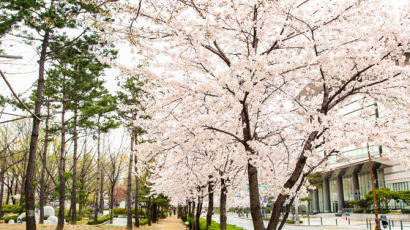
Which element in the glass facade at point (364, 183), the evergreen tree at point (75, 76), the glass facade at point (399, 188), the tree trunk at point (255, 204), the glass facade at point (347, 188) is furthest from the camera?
the glass facade at point (347, 188)

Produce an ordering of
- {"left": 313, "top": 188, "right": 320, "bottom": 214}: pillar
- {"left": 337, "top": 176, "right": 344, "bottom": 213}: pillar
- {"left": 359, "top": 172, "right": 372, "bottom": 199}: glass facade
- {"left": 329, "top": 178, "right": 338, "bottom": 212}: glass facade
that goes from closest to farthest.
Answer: {"left": 359, "top": 172, "right": 372, "bottom": 199}: glass facade
{"left": 337, "top": 176, "right": 344, "bottom": 213}: pillar
{"left": 329, "top": 178, "right": 338, "bottom": 212}: glass facade
{"left": 313, "top": 188, "right": 320, "bottom": 214}: pillar

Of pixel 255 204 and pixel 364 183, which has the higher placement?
pixel 255 204

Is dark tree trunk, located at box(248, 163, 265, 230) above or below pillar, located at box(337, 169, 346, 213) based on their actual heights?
above

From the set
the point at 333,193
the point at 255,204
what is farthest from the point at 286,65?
the point at 333,193

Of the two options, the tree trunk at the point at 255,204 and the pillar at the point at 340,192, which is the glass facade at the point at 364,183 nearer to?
the pillar at the point at 340,192

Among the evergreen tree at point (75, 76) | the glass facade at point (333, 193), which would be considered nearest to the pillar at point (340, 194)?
the glass facade at point (333, 193)

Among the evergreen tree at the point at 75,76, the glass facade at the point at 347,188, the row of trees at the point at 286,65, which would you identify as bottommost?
the glass facade at the point at 347,188

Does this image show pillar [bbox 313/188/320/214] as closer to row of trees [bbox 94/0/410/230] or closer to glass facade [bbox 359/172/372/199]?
glass facade [bbox 359/172/372/199]

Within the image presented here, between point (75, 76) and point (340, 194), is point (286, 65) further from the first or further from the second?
point (340, 194)

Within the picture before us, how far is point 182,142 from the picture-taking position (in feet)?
21.4

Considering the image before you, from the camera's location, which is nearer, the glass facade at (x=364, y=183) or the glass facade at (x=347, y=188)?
the glass facade at (x=364, y=183)

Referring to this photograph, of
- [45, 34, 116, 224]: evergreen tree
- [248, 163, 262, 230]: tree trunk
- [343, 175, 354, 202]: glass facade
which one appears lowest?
[343, 175, 354, 202]: glass facade

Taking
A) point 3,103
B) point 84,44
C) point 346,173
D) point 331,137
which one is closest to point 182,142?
point 331,137

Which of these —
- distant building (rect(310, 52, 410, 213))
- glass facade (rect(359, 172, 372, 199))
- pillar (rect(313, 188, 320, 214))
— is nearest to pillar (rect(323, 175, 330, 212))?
distant building (rect(310, 52, 410, 213))
